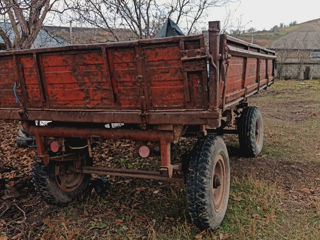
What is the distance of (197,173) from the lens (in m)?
2.87

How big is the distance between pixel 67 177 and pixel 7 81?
4.51ft

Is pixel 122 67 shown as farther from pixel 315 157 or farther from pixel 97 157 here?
pixel 315 157

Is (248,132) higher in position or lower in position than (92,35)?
lower

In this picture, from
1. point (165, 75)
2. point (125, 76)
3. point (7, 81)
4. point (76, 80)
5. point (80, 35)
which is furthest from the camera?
point (80, 35)

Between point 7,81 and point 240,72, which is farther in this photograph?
point 240,72

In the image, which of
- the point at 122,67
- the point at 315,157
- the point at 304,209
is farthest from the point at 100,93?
the point at 315,157

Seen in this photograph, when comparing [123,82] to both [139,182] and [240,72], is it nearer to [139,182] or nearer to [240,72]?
[240,72]

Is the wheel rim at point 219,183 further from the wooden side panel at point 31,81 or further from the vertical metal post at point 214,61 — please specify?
the wooden side panel at point 31,81

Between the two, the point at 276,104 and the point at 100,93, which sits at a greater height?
the point at 100,93

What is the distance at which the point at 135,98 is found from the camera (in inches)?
109

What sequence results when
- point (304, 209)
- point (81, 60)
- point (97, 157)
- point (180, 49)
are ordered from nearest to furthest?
point (180, 49)
point (81, 60)
point (304, 209)
point (97, 157)

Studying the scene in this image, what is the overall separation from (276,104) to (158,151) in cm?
963

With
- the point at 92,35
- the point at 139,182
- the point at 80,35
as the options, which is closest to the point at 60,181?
the point at 139,182

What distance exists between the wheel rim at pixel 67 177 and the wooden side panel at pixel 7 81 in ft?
2.97
